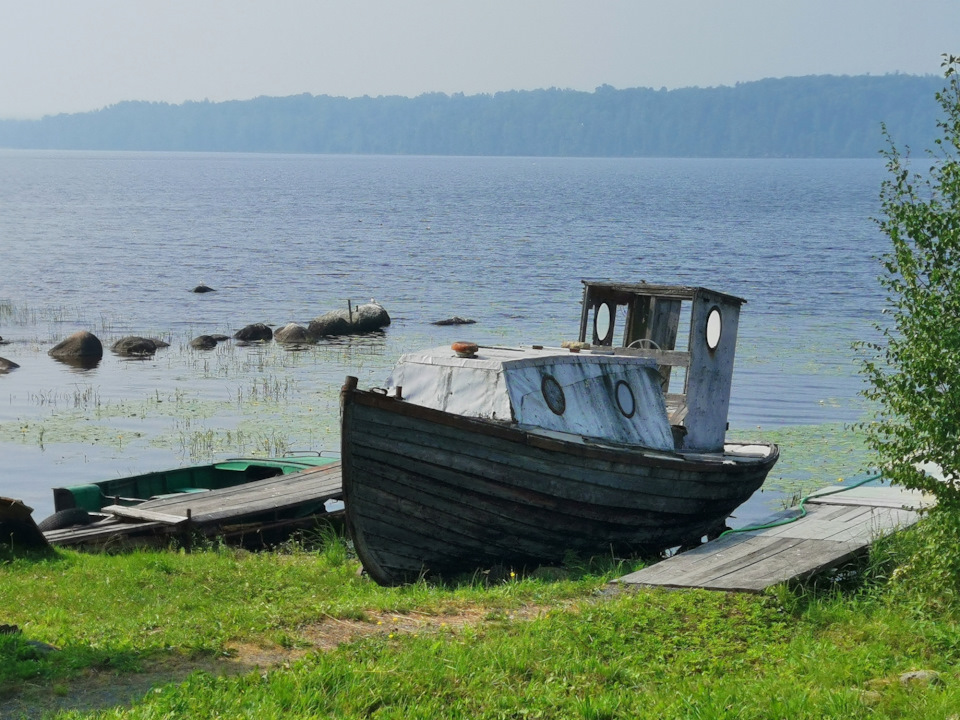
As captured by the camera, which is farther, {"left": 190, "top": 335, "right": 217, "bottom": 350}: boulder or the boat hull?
{"left": 190, "top": 335, "right": 217, "bottom": 350}: boulder

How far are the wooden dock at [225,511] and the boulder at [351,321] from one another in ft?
70.0

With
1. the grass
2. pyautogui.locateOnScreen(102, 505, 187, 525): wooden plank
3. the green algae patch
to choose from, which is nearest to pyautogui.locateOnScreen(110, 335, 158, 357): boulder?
the green algae patch

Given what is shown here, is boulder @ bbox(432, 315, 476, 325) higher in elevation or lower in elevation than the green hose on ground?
lower

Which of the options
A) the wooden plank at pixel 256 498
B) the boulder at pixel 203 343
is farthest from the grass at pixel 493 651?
the boulder at pixel 203 343

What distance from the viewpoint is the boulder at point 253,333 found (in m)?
38.9

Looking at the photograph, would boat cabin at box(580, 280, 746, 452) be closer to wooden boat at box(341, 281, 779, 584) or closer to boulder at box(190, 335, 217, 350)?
wooden boat at box(341, 281, 779, 584)

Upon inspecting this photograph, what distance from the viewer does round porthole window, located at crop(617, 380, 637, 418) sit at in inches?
597

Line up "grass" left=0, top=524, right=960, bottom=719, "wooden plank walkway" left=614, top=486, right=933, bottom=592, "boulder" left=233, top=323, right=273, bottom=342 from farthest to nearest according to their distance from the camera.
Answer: "boulder" left=233, top=323, right=273, bottom=342, "wooden plank walkway" left=614, top=486, right=933, bottom=592, "grass" left=0, top=524, right=960, bottom=719

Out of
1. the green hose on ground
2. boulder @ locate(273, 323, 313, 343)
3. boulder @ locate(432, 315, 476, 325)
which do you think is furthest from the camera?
boulder @ locate(432, 315, 476, 325)

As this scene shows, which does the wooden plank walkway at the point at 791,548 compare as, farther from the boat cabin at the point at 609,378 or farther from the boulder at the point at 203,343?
the boulder at the point at 203,343

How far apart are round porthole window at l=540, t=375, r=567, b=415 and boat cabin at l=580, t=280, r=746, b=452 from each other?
7.18ft

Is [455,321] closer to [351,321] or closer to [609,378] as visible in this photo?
[351,321]

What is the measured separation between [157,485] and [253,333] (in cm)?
2084

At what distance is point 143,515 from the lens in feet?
→ 50.5
